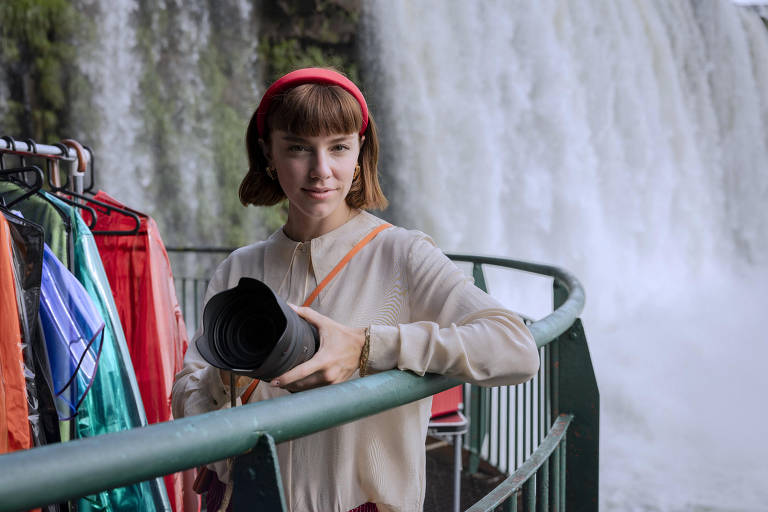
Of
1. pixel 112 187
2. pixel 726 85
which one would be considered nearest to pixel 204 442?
pixel 112 187

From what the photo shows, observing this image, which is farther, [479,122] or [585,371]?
[479,122]

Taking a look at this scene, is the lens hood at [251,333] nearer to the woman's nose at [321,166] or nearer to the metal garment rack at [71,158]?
the woman's nose at [321,166]

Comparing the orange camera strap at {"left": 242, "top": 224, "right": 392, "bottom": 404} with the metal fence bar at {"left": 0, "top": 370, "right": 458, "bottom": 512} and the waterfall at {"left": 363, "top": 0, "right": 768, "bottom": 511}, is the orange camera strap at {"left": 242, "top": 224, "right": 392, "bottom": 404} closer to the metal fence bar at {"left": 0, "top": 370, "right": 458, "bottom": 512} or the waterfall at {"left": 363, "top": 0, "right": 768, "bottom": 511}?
the metal fence bar at {"left": 0, "top": 370, "right": 458, "bottom": 512}

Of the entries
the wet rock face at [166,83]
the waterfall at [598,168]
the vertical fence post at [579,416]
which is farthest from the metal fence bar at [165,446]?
the wet rock face at [166,83]

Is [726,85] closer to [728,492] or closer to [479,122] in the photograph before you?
[479,122]

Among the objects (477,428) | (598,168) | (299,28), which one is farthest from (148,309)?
(598,168)

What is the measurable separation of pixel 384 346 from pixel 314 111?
1.34 ft

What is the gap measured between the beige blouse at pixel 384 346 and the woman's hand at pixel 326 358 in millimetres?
27

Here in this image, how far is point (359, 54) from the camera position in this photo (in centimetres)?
1012

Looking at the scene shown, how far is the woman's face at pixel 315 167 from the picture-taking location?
111 centimetres

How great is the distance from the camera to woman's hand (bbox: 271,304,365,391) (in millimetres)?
827

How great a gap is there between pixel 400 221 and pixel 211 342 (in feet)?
30.8

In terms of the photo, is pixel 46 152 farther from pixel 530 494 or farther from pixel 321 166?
pixel 530 494

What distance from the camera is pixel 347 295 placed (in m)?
1.11
